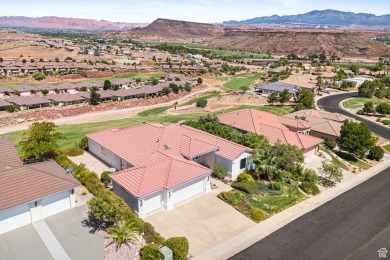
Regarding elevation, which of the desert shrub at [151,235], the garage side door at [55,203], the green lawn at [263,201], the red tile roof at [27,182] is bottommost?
the green lawn at [263,201]

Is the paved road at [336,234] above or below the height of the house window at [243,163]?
below

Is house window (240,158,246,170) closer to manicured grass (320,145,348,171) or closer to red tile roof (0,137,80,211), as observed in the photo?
manicured grass (320,145,348,171)

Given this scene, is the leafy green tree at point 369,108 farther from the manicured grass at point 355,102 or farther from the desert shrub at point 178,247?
the desert shrub at point 178,247

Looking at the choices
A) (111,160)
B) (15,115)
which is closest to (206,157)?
(111,160)

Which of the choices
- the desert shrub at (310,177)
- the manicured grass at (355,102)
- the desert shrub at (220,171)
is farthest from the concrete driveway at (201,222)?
the manicured grass at (355,102)

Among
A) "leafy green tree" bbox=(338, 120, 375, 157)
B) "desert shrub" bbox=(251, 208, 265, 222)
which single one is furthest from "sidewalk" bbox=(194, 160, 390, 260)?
"leafy green tree" bbox=(338, 120, 375, 157)

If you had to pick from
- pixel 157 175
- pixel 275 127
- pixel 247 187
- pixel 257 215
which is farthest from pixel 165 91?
pixel 257 215

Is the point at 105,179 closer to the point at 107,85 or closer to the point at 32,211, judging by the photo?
the point at 32,211
